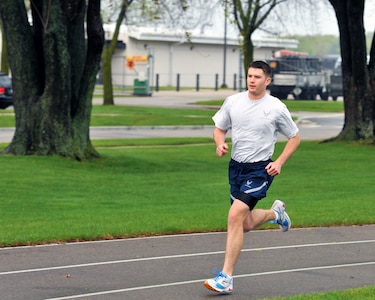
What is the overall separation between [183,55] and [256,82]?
230 ft

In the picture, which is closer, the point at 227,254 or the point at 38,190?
the point at 227,254

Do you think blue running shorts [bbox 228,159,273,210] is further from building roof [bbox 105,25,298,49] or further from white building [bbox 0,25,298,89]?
white building [bbox 0,25,298,89]

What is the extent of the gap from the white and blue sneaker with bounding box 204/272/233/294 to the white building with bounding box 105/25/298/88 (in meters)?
63.0

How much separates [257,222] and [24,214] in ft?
16.5

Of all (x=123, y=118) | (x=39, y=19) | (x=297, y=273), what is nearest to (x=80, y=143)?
(x=39, y=19)

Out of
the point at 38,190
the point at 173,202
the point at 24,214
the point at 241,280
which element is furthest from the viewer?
the point at 38,190

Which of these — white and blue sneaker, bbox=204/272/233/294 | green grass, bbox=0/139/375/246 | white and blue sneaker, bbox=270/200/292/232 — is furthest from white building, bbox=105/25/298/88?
white and blue sneaker, bbox=204/272/233/294

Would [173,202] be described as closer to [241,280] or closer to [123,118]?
[241,280]

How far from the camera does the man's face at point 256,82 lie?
310 inches

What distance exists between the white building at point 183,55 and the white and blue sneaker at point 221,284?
207 ft

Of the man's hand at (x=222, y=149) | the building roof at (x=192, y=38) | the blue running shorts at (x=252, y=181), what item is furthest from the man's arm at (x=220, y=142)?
the building roof at (x=192, y=38)

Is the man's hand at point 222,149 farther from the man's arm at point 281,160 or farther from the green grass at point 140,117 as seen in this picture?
the green grass at point 140,117

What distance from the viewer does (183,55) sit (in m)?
77.6

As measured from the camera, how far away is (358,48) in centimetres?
2522
